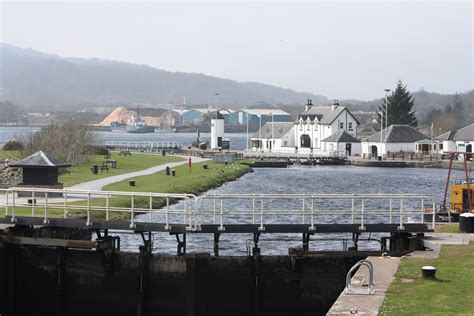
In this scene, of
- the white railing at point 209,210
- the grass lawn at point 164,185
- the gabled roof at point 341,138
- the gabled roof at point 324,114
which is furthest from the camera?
the gabled roof at point 324,114

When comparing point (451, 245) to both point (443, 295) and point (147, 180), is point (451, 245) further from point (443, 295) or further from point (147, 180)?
point (147, 180)

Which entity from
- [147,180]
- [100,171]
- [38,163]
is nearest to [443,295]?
[38,163]

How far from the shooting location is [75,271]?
1378 inches

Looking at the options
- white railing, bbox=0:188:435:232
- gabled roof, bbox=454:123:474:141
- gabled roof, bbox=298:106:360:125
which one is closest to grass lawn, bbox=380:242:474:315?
white railing, bbox=0:188:435:232

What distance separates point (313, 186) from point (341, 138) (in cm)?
6539

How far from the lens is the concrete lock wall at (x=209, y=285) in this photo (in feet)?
109

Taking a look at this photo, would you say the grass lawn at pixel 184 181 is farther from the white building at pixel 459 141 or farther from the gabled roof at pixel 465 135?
the gabled roof at pixel 465 135

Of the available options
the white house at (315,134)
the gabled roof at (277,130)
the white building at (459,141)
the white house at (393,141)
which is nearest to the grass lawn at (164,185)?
the white house at (393,141)

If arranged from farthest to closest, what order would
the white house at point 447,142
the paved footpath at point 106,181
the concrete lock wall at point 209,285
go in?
the white house at point 447,142 → the paved footpath at point 106,181 → the concrete lock wall at point 209,285

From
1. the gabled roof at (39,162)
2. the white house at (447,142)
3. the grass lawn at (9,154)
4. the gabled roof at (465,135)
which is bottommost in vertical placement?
the grass lawn at (9,154)

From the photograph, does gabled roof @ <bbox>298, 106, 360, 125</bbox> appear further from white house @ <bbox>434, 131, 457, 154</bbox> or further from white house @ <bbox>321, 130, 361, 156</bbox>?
white house @ <bbox>434, 131, 457, 154</bbox>

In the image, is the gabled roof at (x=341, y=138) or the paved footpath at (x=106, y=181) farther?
the gabled roof at (x=341, y=138)

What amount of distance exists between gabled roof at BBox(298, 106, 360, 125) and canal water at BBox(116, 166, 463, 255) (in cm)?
2638

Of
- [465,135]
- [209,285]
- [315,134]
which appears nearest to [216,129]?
[315,134]
